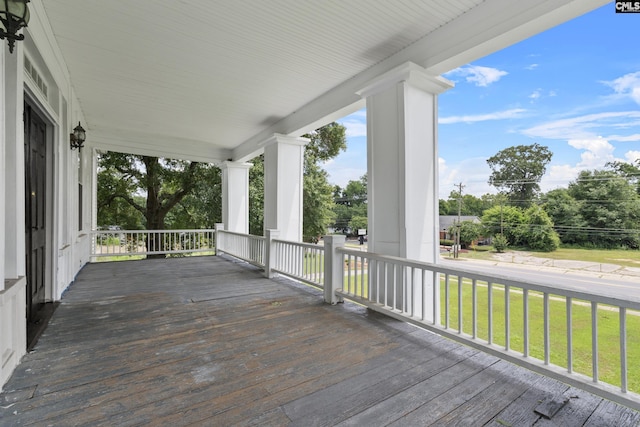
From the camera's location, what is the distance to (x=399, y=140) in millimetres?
3168

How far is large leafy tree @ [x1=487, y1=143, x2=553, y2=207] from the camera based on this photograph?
13633 millimetres

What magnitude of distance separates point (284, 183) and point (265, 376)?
4174 millimetres

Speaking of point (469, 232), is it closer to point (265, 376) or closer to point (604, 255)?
point (604, 255)

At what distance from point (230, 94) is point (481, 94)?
1948 centimetres

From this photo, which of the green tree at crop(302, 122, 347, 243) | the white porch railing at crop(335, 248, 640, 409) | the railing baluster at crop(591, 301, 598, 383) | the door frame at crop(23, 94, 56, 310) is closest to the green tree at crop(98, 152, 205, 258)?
the green tree at crop(302, 122, 347, 243)

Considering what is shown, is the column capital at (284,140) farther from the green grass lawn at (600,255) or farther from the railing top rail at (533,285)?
the green grass lawn at (600,255)

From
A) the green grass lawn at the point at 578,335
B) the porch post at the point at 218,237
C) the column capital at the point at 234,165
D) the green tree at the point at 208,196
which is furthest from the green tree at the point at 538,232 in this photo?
the green tree at the point at 208,196

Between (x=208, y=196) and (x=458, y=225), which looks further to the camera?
(x=458, y=225)

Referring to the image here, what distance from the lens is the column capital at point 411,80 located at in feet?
9.82

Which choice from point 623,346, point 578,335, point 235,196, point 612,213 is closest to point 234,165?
point 235,196

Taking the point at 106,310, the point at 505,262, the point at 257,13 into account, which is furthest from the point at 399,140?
the point at 505,262

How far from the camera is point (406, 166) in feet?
10.2

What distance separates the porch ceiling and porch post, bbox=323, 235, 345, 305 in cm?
196

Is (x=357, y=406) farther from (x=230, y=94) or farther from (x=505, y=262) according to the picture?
(x=505, y=262)
